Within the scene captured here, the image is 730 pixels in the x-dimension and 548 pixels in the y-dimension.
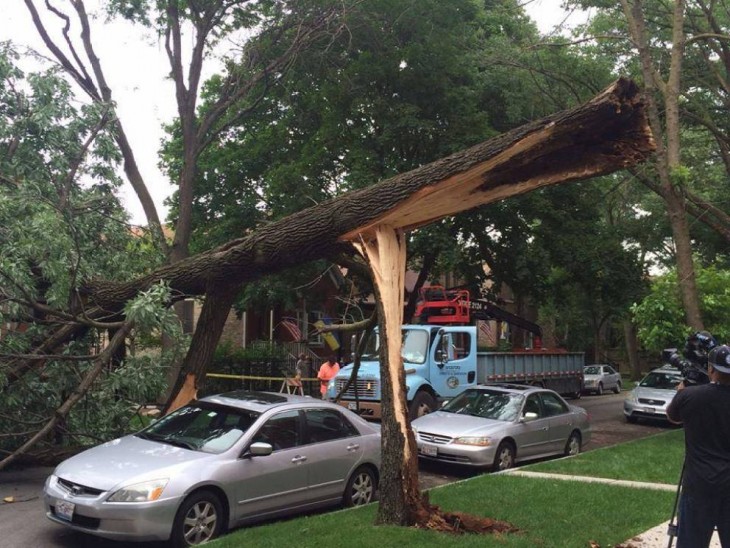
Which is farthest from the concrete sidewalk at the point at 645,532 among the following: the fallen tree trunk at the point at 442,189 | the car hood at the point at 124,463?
the car hood at the point at 124,463

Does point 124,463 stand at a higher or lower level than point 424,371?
lower

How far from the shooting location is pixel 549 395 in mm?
12500

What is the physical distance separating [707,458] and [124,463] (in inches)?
196

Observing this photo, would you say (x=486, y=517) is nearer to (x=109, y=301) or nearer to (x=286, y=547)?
(x=286, y=547)

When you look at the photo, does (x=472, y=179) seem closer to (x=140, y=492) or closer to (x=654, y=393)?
(x=140, y=492)

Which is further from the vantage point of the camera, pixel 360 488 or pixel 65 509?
pixel 360 488

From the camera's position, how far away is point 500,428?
10.9 meters

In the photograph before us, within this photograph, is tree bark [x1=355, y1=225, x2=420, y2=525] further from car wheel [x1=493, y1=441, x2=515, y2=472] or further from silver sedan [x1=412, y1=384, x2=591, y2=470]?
car wheel [x1=493, y1=441, x2=515, y2=472]

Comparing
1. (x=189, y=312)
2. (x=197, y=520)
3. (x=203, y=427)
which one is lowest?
(x=197, y=520)

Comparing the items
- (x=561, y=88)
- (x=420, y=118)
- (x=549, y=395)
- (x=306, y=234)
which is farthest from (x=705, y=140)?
(x=306, y=234)

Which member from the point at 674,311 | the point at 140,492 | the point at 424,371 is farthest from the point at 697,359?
the point at 424,371

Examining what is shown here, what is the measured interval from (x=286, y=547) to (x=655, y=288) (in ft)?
34.5

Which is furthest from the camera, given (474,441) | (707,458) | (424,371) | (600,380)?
(600,380)

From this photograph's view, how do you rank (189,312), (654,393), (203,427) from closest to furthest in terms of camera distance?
1. (203,427)
2. (654,393)
3. (189,312)
